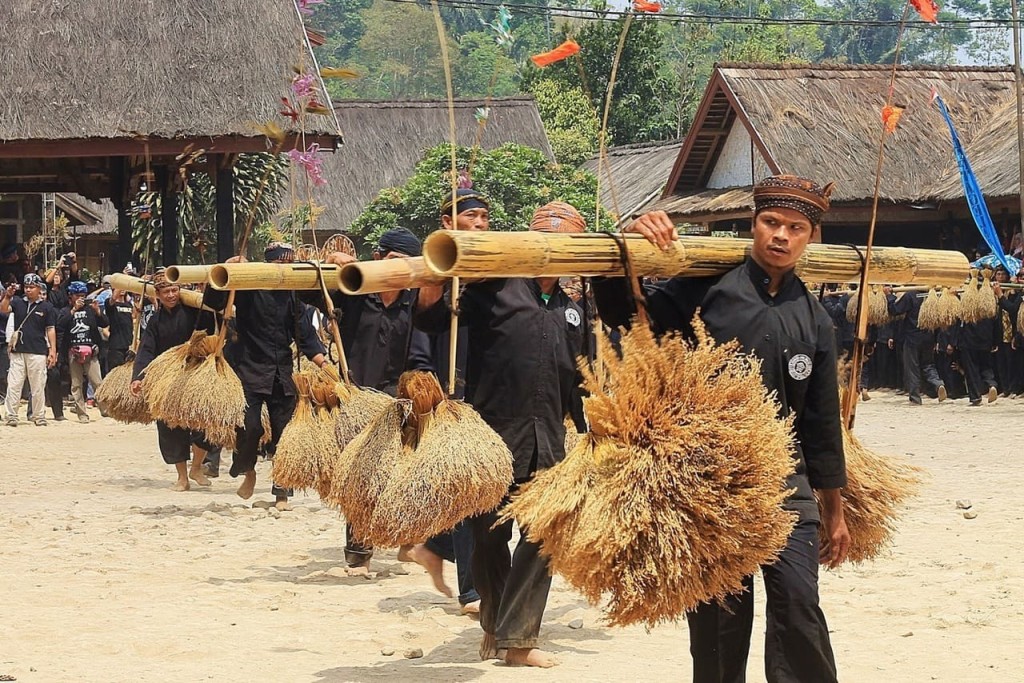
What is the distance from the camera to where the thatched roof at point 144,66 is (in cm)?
1830

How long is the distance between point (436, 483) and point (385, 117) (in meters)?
37.2

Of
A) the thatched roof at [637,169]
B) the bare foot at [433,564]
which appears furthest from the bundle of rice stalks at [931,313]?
the bare foot at [433,564]

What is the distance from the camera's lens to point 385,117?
4206 cm

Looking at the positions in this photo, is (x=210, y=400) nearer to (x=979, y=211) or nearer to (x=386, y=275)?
(x=386, y=275)

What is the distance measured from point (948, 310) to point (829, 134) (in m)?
7.52

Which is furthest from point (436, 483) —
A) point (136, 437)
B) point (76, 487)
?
point (136, 437)

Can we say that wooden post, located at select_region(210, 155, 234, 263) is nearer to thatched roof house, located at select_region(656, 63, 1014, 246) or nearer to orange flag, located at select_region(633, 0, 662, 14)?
thatched roof house, located at select_region(656, 63, 1014, 246)

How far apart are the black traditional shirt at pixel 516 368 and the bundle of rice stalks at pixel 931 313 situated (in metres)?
15.3

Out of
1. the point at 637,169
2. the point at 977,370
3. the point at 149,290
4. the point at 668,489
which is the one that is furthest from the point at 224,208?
the point at 637,169

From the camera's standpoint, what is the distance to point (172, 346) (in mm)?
12375

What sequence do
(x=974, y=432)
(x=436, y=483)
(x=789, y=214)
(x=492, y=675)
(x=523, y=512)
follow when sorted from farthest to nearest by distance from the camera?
(x=974, y=432) < (x=492, y=675) < (x=436, y=483) < (x=789, y=214) < (x=523, y=512)

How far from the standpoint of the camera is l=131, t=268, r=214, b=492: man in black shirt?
39.7ft

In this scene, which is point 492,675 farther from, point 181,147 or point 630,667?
point 181,147

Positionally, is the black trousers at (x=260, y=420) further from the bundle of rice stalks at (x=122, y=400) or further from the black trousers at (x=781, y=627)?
the black trousers at (x=781, y=627)
